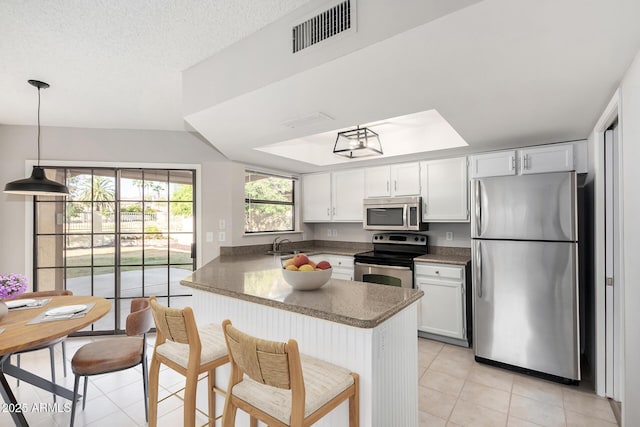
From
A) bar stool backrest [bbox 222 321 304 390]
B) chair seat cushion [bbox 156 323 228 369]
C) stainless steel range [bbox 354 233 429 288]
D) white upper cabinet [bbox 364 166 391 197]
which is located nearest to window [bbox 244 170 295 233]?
white upper cabinet [bbox 364 166 391 197]

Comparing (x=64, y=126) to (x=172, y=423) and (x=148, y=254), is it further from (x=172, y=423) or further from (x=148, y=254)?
(x=172, y=423)

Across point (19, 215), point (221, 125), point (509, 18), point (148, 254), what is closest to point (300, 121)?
point (221, 125)

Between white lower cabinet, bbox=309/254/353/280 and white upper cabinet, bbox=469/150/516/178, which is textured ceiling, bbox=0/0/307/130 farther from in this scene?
white lower cabinet, bbox=309/254/353/280

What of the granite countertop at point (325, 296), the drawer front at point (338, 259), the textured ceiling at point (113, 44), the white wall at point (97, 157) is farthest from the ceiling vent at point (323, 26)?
the drawer front at point (338, 259)

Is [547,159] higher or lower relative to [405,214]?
higher

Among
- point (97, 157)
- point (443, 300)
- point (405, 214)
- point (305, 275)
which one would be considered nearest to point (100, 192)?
point (97, 157)

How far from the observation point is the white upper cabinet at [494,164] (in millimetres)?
3082

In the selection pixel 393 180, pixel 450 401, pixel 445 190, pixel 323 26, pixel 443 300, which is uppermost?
pixel 323 26

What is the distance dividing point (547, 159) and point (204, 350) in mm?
3336

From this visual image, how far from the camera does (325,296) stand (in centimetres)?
171

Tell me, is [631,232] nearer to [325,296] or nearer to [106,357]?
[325,296]

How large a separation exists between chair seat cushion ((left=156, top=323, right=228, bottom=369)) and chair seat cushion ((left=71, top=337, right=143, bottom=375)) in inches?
19.4

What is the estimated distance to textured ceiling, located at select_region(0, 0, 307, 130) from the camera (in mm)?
1614

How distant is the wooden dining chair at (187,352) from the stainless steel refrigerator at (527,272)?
2.40 m
